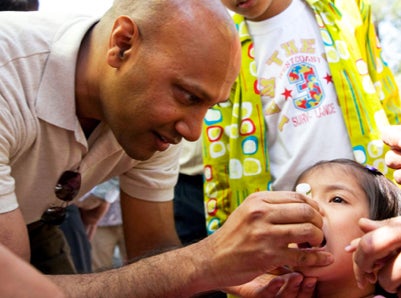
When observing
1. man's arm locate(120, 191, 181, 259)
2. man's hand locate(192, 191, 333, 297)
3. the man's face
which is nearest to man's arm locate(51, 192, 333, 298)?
man's hand locate(192, 191, 333, 297)

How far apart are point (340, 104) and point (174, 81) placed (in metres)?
0.77

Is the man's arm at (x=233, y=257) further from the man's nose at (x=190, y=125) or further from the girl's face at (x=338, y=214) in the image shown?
the man's nose at (x=190, y=125)

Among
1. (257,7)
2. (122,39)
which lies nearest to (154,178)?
(122,39)

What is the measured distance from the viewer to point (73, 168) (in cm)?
205

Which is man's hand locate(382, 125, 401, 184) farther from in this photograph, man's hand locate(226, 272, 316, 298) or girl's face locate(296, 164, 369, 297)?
man's hand locate(226, 272, 316, 298)

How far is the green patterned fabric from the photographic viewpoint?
2.29 metres

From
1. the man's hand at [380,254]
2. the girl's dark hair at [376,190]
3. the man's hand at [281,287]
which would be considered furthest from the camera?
the girl's dark hair at [376,190]

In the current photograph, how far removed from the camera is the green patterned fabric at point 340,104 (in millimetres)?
2287

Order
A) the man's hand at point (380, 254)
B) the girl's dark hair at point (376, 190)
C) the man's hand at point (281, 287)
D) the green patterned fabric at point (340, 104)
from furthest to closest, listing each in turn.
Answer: the green patterned fabric at point (340, 104) < the girl's dark hair at point (376, 190) < the man's hand at point (281, 287) < the man's hand at point (380, 254)

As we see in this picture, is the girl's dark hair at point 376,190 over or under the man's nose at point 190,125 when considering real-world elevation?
under

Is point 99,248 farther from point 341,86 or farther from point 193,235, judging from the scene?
point 341,86

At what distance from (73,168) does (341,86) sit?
102 cm

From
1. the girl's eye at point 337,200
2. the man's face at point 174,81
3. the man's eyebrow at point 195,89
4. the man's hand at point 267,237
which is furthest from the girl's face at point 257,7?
the man's hand at point 267,237

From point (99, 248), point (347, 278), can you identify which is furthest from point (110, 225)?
point (347, 278)
